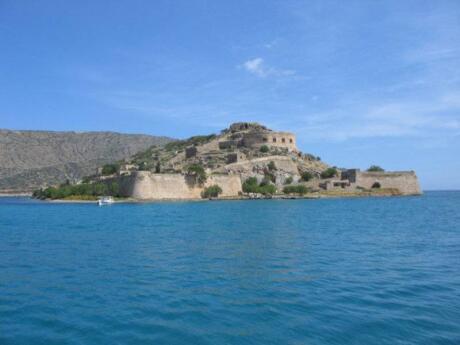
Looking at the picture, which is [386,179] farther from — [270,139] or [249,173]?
[249,173]

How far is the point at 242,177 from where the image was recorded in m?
56.9

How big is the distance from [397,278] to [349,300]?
2260 millimetres

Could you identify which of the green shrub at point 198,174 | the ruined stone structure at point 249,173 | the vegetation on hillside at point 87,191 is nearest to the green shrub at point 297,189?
the ruined stone structure at point 249,173

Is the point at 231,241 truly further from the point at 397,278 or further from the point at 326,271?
the point at 397,278

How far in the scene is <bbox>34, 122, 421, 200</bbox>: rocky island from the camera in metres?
50.1

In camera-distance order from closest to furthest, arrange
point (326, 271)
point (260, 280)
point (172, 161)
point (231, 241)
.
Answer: point (260, 280) < point (326, 271) < point (231, 241) < point (172, 161)

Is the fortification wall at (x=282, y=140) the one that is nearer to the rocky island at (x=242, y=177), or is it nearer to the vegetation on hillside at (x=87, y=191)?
the rocky island at (x=242, y=177)

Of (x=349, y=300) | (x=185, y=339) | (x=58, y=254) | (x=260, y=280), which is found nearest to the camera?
(x=185, y=339)

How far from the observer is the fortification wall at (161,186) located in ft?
157

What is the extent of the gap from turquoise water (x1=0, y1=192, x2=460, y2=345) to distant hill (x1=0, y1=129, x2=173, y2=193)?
83994 millimetres

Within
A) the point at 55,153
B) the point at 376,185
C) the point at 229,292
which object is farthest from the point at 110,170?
the point at 229,292

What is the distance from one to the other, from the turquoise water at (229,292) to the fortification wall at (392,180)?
144ft

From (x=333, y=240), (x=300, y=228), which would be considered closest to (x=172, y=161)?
(x=300, y=228)

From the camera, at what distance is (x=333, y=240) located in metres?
15.7
